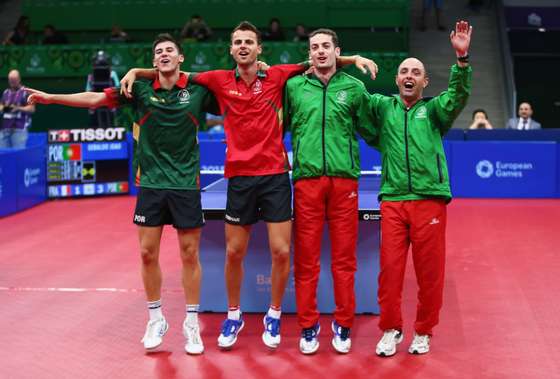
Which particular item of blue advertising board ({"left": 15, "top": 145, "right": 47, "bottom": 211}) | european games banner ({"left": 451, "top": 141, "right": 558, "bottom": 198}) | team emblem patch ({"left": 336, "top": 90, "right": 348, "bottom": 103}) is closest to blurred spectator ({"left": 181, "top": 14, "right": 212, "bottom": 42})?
blue advertising board ({"left": 15, "top": 145, "right": 47, "bottom": 211})

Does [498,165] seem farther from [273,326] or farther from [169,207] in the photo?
[169,207]

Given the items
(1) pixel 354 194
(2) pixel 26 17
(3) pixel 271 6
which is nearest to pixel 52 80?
(2) pixel 26 17

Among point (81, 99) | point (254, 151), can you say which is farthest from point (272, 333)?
point (81, 99)

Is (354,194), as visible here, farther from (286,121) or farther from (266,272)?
(266,272)

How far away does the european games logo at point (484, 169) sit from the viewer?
42.6ft

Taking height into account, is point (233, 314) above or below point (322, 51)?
below

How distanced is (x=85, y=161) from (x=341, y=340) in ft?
27.5

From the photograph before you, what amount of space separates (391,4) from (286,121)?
13.8 m

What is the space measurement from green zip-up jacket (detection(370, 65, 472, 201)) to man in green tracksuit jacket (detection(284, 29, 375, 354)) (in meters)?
0.24

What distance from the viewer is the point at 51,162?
12977 millimetres

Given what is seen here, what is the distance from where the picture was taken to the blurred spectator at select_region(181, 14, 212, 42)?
719 inches

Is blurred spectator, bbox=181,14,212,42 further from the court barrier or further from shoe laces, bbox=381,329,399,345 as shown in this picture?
shoe laces, bbox=381,329,399,345

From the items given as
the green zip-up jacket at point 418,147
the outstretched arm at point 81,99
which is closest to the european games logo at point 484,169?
the green zip-up jacket at point 418,147

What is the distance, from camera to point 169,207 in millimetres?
5629
